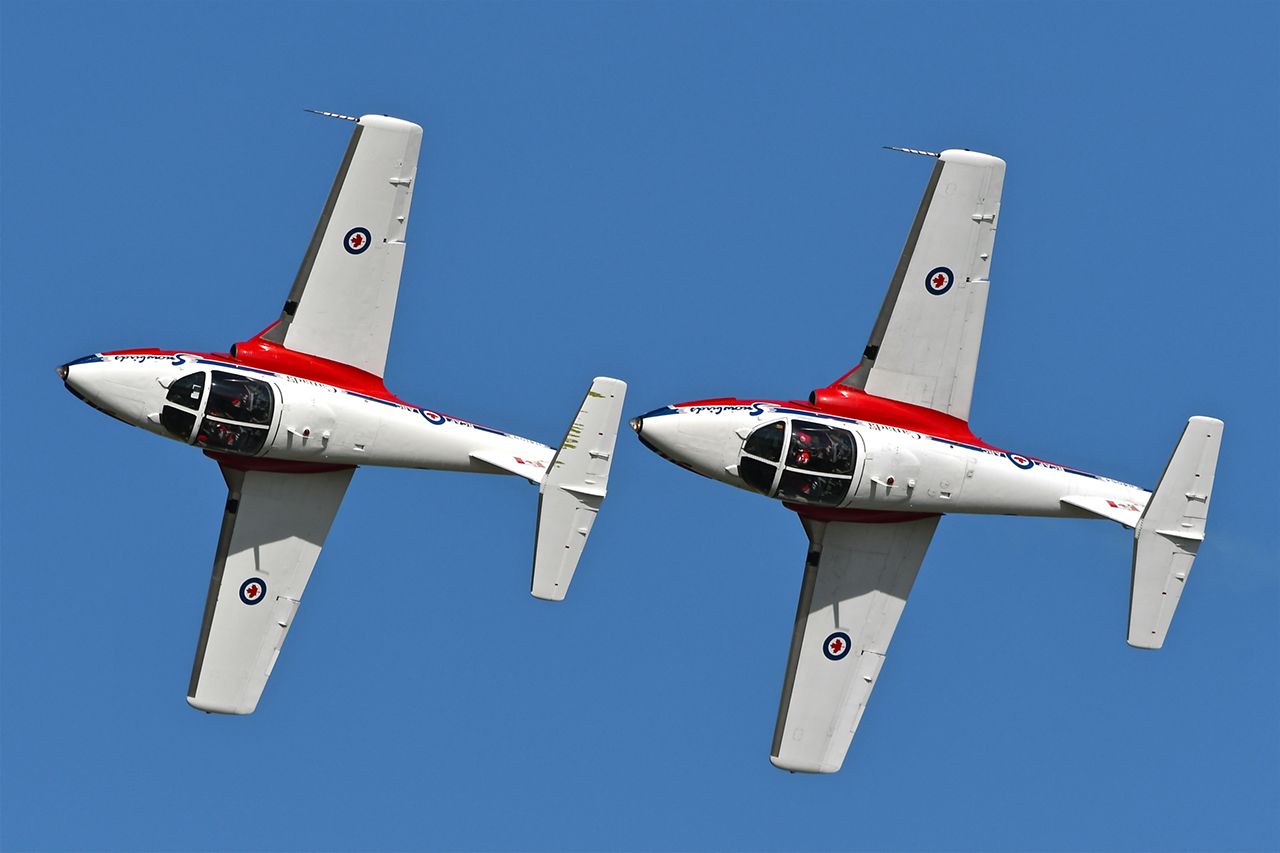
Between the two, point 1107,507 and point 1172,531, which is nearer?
point 1172,531

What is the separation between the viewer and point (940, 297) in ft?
129

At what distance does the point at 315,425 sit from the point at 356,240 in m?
3.30

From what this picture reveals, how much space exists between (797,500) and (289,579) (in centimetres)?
901

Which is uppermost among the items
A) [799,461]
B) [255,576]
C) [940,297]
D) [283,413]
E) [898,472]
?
[940,297]

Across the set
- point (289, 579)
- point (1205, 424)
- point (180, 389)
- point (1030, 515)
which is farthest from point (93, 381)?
point (1205, 424)

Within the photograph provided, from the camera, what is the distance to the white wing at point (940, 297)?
3903 centimetres

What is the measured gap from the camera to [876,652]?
40.2m

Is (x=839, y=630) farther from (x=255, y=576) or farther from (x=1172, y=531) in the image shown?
(x=255, y=576)

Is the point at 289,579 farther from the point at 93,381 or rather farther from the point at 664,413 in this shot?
the point at 664,413

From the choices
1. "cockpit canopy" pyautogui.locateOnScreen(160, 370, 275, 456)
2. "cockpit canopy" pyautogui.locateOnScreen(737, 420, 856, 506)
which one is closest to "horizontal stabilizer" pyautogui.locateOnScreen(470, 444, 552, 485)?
"cockpit canopy" pyautogui.locateOnScreen(737, 420, 856, 506)

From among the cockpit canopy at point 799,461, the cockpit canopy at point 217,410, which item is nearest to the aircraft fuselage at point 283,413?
the cockpit canopy at point 217,410

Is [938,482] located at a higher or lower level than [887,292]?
lower

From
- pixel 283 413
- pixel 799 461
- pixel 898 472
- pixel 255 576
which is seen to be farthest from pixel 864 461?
pixel 255 576

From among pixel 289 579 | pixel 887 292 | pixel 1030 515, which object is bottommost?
pixel 289 579
